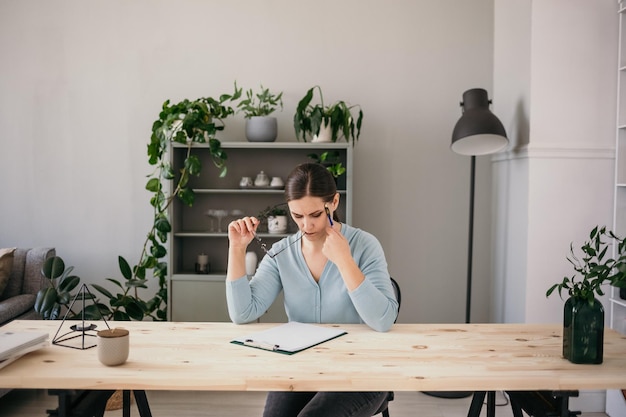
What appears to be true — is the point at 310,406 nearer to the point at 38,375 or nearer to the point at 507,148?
the point at 38,375

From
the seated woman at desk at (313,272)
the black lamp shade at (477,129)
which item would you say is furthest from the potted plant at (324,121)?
the seated woman at desk at (313,272)

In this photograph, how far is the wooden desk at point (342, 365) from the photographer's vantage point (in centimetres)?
154

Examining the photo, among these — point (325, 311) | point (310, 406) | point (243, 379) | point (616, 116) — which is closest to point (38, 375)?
point (243, 379)

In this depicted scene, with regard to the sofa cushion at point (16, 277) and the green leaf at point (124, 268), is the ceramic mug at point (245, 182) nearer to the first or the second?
the green leaf at point (124, 268)

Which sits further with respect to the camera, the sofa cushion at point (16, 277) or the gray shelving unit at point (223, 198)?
the gray shelving unit at point (223, 198)

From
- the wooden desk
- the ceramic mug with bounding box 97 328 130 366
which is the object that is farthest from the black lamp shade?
the ceramic mug with bounding box 97 328 130 366

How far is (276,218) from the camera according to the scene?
3.85m

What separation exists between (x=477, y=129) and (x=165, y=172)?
1877 mm

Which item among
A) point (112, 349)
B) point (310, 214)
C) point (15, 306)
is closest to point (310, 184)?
point (310, 214)

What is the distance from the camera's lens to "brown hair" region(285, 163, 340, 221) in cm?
216

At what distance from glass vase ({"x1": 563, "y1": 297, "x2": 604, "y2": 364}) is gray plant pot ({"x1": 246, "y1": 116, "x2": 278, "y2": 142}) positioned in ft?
8.12

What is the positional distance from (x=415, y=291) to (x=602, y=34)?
1.98 m

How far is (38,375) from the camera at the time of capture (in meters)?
1.57

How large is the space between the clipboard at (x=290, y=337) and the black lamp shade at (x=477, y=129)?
69.3 inches
